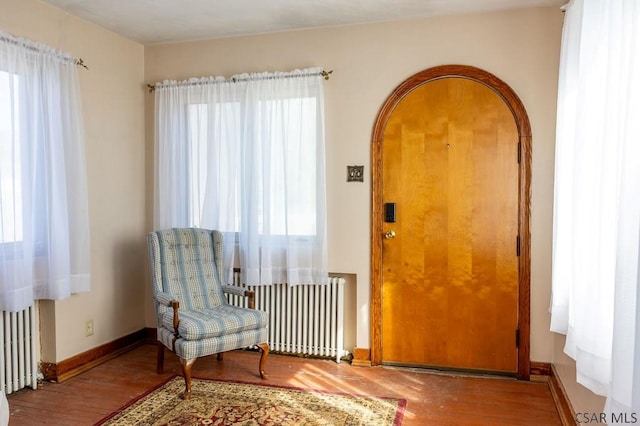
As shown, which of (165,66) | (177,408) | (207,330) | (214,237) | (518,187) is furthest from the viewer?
(165,66)

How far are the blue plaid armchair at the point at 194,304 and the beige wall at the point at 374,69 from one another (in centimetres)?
87

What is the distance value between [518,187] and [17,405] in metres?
3.58

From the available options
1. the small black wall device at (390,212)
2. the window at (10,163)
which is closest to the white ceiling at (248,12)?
the window at (10,163)

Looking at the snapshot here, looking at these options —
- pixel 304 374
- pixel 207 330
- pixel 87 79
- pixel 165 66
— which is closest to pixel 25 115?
pixel 87 79

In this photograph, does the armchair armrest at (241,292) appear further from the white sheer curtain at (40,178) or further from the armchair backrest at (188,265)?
the white sheer curtain at (40,178)

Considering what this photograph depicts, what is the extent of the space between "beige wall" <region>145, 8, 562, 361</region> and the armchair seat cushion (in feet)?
2.66

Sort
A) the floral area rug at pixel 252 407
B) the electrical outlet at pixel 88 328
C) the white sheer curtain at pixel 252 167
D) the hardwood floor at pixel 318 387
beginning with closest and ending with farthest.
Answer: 1. the floral area rug at pixel 252 407
2. the hardwood floor at pixel 318 387
3. the electrical outlet at pixel 88 328
4. the white sheer curtain at pixel 252 167

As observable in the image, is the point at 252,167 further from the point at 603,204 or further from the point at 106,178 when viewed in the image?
the point at 603,204

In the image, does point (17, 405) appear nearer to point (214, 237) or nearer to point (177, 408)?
point (177, 408)

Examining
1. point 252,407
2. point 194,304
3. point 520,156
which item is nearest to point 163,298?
point 194,304

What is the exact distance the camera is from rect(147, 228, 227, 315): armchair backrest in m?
3.53

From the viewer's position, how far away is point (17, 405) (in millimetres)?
2965

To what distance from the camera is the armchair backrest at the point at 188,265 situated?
3529 mm

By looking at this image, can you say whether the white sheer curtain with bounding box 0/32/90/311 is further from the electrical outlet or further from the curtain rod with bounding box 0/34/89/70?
the electrical outlet
